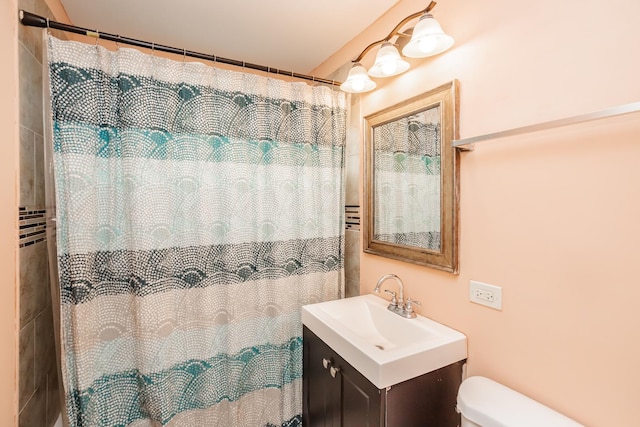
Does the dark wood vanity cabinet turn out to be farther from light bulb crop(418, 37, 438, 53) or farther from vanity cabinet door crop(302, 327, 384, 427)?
light bulb crop(418, 37, 438, 53)

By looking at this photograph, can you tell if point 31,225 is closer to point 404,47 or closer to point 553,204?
point 404,47

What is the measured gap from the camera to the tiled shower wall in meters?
1.22

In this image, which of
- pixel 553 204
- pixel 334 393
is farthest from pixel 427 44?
pixel 334 393

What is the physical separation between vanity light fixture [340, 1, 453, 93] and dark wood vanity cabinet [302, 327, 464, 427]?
4.58 ft

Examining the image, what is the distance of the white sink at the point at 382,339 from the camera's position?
1.10m

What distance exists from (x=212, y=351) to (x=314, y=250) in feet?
2.70

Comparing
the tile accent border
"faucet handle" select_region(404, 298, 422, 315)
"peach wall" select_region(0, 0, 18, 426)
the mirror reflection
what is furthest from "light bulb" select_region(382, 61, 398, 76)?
the tile accent border

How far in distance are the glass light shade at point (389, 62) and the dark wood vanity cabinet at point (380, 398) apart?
56.1 inches

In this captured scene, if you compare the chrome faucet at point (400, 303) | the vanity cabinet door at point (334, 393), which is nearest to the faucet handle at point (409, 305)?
the chrome faucet at point (400, 303)

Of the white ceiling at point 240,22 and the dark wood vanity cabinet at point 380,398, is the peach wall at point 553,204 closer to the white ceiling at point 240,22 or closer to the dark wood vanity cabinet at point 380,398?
the dark wood vanity cabinet at point 380,398

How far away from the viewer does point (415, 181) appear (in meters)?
1.54

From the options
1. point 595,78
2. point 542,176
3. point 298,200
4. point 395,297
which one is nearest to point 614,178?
point 542,176

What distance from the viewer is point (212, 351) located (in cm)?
160

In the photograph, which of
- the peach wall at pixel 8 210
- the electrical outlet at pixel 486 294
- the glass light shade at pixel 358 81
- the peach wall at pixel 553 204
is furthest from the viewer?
the glass light shade at pixel 358 81
